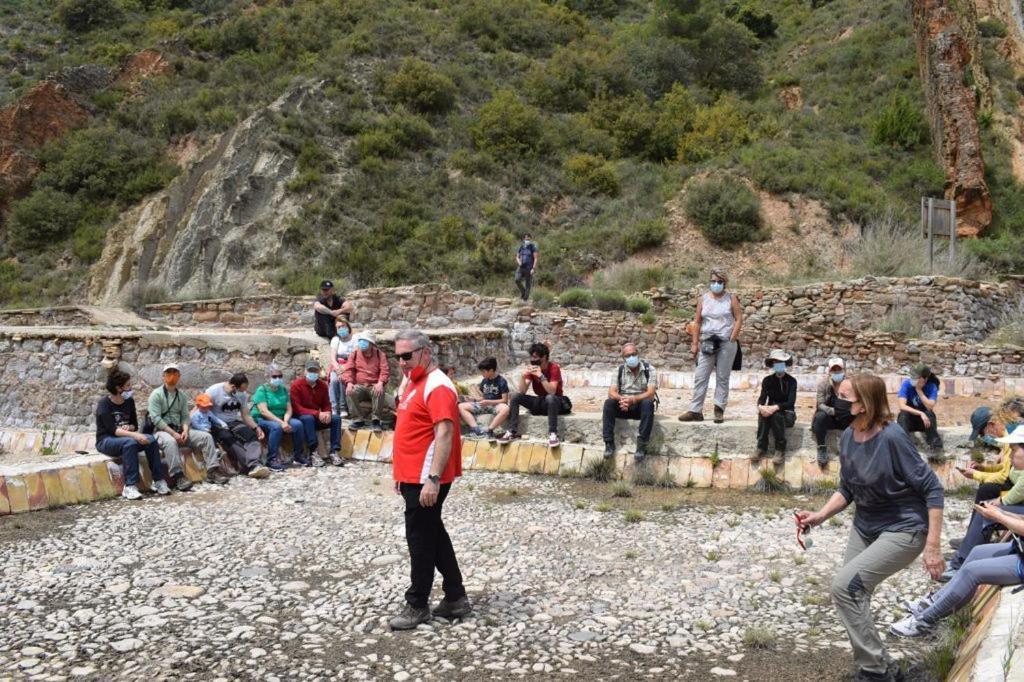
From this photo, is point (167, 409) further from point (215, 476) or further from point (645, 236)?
point (645, 236)

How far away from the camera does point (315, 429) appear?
947 cm

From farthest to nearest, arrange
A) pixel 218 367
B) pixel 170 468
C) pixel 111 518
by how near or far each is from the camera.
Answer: pixel 218 367 < pixel 170 468 < pixel 111 518

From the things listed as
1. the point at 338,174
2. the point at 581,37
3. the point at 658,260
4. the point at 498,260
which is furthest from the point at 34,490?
the point at 581,37

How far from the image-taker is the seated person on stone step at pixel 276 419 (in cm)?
909

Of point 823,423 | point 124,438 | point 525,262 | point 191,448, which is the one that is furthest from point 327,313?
point 823,423

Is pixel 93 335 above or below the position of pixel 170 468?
above

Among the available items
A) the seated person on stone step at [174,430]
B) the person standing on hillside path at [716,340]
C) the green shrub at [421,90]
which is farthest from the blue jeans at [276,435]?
the green shrub at [421,90]

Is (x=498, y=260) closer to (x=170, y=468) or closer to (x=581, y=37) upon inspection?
(x=170, y=468)

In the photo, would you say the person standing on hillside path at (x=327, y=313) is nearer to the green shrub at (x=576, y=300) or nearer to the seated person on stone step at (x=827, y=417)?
the green shrub at (x=576, y=300)

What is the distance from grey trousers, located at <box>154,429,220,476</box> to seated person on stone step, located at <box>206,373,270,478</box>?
25cm

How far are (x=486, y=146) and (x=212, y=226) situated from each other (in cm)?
920

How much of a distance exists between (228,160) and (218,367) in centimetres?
1660

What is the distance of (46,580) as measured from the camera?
17.7 feet

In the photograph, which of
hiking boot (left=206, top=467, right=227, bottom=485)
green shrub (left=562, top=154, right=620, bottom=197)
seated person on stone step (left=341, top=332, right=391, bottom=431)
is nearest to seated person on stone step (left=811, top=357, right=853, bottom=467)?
seated person on stone step (left=341, top=332, right=391, bottom=431)
